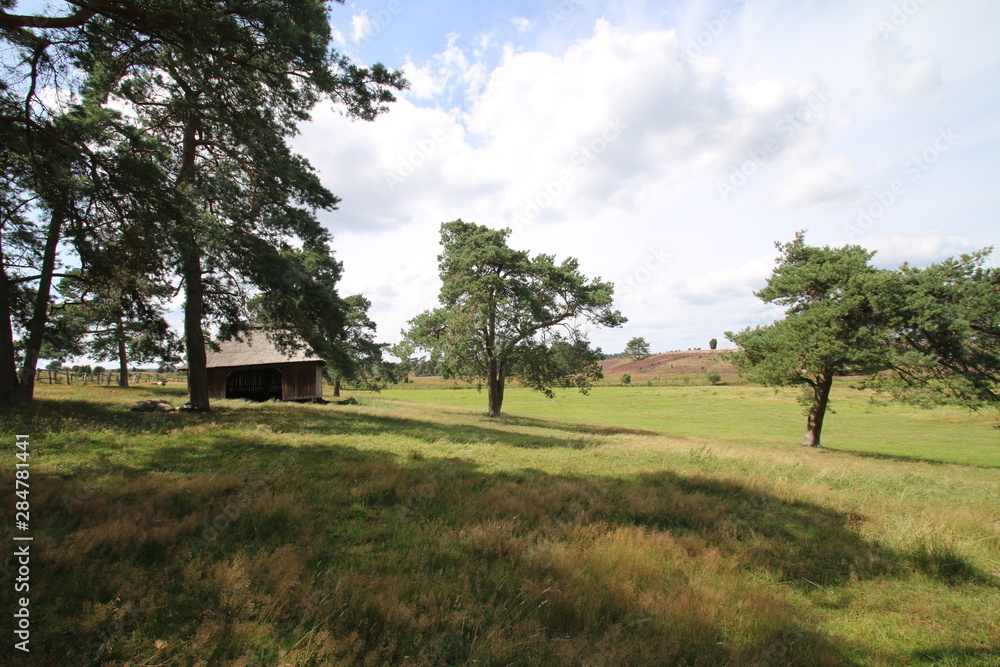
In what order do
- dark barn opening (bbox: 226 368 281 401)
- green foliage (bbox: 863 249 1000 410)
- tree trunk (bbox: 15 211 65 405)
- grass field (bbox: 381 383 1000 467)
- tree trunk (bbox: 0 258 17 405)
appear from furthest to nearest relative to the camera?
dark barn opening (bbox: 226 368 281 401) → grass field (bbox: 381 383 1000 467) → green foliage (bbox: 863 249 1000 410) → tree trunk (bbox: 15 211 65 405) → tree trunk (bbox: 0 258 17 405)

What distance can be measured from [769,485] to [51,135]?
15.7 metres

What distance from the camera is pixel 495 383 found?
30734 mm

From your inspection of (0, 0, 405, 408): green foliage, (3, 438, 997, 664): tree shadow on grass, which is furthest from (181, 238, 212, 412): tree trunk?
(3, 438, 997, 664): tree shadow on grass

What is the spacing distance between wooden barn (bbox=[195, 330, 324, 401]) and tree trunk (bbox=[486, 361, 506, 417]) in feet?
43.2

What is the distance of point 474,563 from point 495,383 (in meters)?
26.1

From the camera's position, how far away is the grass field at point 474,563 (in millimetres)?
3332

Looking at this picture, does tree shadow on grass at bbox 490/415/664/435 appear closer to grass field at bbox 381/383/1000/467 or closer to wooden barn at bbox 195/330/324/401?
grass field at bbox 381/383/1000/467

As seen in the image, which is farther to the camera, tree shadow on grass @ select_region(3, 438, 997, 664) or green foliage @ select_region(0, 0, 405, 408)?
green foliage @ select_region(0, 0, 405, 408)

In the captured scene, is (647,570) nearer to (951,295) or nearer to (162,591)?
(162,591)

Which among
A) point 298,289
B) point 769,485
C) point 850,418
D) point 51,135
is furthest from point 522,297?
point 850,418

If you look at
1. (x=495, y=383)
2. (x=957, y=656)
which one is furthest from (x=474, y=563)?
(x=495, y=383)

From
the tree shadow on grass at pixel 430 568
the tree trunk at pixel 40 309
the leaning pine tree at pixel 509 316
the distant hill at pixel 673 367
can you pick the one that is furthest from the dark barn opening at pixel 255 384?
the distant hill at pixel 673 367

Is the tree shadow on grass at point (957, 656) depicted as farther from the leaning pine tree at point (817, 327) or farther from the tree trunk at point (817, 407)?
the tree trunk at point (817, 407)

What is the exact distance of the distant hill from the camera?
95125mm
